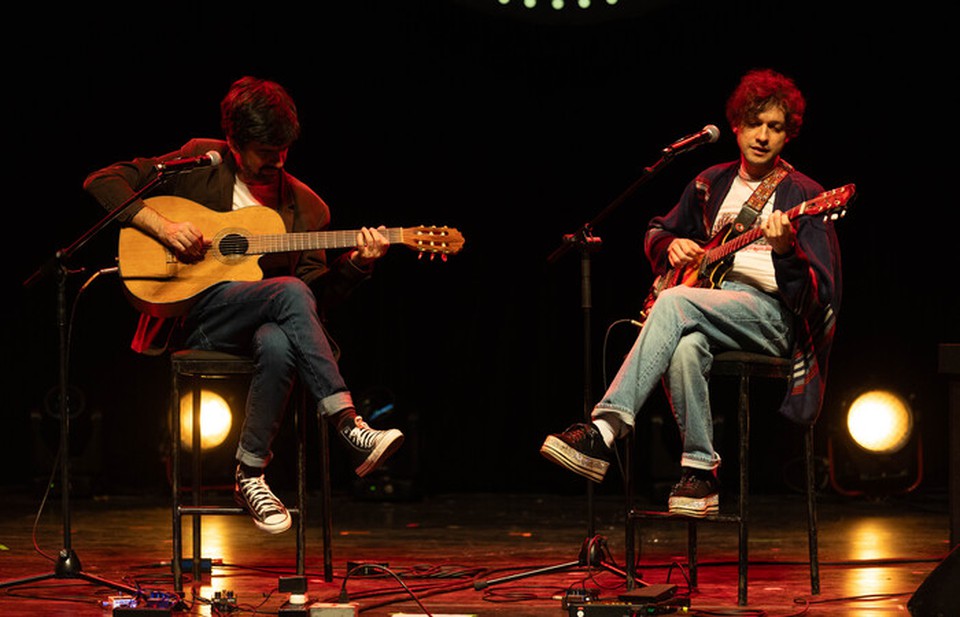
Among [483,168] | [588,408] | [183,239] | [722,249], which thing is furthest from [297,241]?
[483,168]

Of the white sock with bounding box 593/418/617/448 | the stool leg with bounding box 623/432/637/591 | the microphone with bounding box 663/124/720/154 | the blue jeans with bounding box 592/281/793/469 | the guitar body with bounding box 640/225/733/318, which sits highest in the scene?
the microphone with bounding box 663/124/720/154

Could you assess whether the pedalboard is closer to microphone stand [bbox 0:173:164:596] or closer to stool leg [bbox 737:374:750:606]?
stool leg [bbox 737:374:750:606]

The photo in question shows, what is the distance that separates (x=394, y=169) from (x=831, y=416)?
249 centimetres

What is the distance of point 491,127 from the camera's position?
6.57m

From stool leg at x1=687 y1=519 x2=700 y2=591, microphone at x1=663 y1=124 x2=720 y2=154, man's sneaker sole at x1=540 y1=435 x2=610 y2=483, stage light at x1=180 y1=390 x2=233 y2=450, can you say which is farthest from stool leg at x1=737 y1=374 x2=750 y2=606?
stage light at x1=180 y1=390 x2=233 y2=450

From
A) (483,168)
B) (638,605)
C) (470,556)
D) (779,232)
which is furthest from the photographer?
(483,168)

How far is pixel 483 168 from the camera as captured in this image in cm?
659

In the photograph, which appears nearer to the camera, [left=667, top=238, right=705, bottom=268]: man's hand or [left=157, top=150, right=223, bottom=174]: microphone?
[left=157, top=150, right=223, bottom=174]: microphone

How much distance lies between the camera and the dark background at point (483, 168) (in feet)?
20.8

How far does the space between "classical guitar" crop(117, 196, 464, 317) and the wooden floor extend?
0.82 meters

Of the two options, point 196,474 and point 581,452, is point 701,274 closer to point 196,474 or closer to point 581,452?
point 581,452

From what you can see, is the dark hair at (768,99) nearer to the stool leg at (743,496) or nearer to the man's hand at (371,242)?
the stool leg at (743,496)

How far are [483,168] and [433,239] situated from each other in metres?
2.59

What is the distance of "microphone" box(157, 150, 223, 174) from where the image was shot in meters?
3.79
